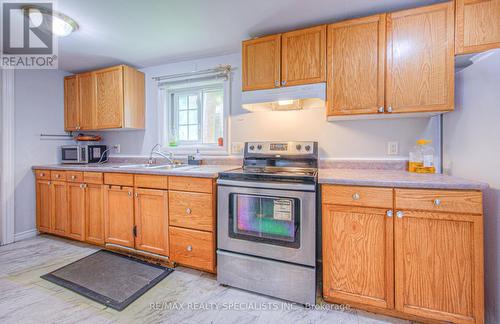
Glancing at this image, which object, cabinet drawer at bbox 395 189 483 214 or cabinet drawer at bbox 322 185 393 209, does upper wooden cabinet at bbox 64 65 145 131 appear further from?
cabinet drawer at bbox 395 189 483 214

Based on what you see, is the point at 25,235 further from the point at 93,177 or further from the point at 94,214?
the point at 93,177

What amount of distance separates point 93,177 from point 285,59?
2280 mm

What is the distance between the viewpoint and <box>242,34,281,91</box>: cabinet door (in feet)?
6.44

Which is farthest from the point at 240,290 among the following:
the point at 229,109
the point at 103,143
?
the point at 103,143

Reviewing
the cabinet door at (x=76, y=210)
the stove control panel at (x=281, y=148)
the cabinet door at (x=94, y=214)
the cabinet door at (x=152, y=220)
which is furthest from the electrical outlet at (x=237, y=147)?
the cabinet door at (x=76, y=210)

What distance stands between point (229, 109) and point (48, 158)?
258 cm

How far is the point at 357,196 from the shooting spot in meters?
1.46

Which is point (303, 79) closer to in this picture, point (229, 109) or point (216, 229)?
point (229, 109)

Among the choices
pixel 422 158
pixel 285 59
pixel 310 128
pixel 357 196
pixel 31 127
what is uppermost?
pixel 285 59

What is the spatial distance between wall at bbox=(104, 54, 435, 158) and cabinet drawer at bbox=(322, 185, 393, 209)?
697 mm

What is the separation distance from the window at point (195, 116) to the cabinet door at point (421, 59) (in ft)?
5.22

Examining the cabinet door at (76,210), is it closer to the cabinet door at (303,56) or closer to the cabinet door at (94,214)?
the cabinet door at (94,214)

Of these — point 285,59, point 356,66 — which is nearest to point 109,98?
point 285,59

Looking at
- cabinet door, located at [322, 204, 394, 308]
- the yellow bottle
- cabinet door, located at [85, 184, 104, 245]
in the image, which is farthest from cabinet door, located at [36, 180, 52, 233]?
the yellow bottle
